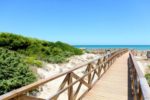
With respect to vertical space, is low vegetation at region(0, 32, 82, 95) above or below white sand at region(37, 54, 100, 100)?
above

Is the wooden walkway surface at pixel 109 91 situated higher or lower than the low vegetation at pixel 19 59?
lower

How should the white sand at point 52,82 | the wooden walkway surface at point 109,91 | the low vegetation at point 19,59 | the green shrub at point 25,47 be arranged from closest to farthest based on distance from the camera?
the wooden walkway surface at point 109,91, the low vegetation at point 19,59, the white sand at point 52,82, the green shrub at point 25,47

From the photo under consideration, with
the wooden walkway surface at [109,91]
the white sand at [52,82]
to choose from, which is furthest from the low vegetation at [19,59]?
the wooden walkway surface at [109,91]

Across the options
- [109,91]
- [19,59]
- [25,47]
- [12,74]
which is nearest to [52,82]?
[19,59]

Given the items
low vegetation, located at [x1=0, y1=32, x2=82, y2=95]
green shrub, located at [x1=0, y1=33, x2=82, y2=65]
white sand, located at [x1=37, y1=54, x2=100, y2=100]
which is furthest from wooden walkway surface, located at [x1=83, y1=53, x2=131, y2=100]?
green shrub, located at [x1=0, y1=33, x2=82, y2=65]

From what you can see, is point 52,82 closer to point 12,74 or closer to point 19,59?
point 19,59

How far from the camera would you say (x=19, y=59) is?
25.2 ft

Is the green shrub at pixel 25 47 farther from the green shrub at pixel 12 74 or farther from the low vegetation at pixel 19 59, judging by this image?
the green shrub at pixel 12 74

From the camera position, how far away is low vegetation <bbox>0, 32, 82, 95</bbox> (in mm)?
6316

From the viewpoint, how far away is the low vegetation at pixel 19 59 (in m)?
6.32

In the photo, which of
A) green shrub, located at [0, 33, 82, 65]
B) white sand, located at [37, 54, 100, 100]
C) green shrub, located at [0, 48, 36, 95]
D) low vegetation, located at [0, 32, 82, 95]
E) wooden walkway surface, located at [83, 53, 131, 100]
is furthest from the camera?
green shrub, located at [0, 33, 82, 65]

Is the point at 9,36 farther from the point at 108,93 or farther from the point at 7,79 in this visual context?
the point at 108,93

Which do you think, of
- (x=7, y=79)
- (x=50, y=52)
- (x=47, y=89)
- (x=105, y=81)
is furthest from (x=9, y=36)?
(x=105, y=81)

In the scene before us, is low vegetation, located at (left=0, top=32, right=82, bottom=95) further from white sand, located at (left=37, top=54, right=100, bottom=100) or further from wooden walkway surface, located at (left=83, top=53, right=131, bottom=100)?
wooden walkway surface, located at (left=83, top=53, right=131, bottom=100)
